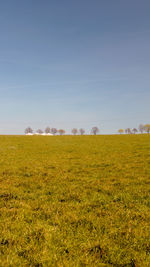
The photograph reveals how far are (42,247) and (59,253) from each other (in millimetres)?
540

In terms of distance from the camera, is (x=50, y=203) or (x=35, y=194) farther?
(x=35, y=194)

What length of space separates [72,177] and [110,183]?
286 centimetres

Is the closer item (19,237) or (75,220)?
(19,237)

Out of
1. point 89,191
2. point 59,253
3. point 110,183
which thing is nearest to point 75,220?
point 59,253

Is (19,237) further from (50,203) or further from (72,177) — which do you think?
(72,177)

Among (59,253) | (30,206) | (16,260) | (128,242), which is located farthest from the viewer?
(30,206)

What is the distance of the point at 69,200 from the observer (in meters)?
8.38

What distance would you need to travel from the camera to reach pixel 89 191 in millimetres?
9633

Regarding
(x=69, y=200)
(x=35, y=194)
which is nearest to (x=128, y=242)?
(x=69, y=200)

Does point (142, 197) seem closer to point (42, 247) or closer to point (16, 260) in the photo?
point (42, 247)

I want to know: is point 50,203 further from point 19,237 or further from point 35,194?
point 19,237

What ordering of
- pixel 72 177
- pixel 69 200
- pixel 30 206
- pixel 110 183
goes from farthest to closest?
pixel 72 177 → pixel 110 183 → pixel 69 200 → pixel 30 206

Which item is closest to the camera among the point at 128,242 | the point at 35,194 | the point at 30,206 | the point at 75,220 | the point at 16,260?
the point at 16,260

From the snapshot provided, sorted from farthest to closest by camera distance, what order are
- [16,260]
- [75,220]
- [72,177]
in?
[72,177] → [75,220] → [16,260]
